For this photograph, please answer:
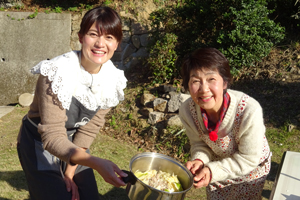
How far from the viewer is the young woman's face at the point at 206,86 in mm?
2215

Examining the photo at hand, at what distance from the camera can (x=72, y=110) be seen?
8.10ft

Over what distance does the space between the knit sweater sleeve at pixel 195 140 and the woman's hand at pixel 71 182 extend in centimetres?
102

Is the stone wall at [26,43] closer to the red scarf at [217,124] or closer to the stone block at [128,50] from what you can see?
the stone block at [128,50]

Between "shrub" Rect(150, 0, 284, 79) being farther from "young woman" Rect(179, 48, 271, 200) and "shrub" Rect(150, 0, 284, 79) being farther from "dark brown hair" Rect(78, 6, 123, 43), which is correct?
"dark brown hair" Rect(78, 6, 123, 43)

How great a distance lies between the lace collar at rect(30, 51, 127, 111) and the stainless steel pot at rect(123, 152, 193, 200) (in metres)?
0.66

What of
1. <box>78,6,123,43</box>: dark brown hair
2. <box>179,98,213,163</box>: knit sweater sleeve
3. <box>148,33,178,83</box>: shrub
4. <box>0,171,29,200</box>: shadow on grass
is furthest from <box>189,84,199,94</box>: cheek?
<box>148,33,178,83</box>: shrub

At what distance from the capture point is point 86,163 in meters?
2.05

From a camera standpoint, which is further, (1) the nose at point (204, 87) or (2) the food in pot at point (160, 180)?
(1) the nose at point (204, 87)

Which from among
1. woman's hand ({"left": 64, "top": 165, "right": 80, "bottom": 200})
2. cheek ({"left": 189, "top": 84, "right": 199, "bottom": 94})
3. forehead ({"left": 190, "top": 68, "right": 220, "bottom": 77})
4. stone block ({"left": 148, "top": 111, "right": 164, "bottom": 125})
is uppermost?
forehead ({"left": 190, "top": 68, "right": 220, "bottom": 77})

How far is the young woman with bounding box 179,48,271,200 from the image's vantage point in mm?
2230

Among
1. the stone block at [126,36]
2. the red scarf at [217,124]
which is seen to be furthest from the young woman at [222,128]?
the stone block at [126,36]

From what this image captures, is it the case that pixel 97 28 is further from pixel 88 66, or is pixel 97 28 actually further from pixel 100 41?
pixel 88 66

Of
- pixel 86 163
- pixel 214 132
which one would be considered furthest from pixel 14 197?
pixel 214 132

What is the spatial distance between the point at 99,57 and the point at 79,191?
3.84 feet
